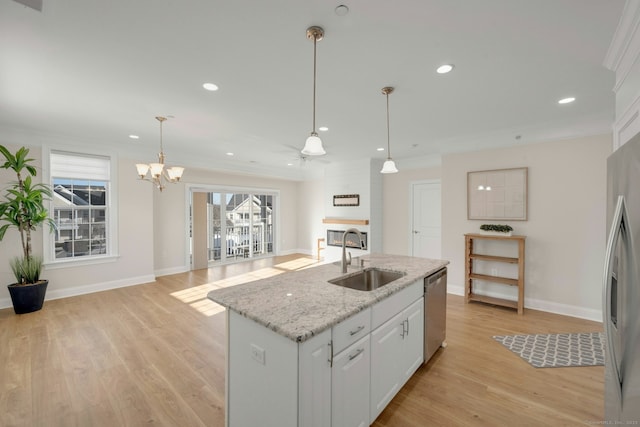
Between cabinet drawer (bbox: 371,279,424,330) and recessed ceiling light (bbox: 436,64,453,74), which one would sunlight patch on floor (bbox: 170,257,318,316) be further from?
recessed ceiling light (bbox: 436,64,453,74)

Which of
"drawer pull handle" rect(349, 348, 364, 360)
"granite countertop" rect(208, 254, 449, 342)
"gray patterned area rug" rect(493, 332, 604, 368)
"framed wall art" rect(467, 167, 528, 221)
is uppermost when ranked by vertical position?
"framed wall art" rect(467, 167, 528, 221)

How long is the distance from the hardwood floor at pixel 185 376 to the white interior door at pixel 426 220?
1961mm

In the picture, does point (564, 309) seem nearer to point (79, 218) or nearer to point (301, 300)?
point (301, 300)

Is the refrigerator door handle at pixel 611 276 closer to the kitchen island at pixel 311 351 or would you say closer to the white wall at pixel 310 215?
the kitchen island at pixel 311 351

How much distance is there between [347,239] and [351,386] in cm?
512

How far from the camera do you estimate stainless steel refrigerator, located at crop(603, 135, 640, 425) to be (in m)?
0.89

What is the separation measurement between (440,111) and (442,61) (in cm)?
115

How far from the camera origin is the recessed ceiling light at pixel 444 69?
7.10 feet

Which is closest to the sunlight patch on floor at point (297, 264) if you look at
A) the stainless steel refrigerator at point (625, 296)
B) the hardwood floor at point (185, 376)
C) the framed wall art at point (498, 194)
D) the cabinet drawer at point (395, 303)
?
the hardwood floor at point (185, 376)

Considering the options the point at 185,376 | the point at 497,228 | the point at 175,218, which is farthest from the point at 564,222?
the point at 175,218

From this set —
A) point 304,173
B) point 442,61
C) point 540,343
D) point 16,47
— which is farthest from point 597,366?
point 304,173

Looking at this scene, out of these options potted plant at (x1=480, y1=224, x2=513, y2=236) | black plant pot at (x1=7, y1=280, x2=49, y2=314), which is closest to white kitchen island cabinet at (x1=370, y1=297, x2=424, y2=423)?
potted plant at (x1=480, y1=224, x2=513, y2=236)

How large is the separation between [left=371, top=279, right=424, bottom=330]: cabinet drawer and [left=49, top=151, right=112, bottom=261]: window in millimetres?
5141

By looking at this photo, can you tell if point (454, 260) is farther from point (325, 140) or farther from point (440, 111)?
point (325, 140)
